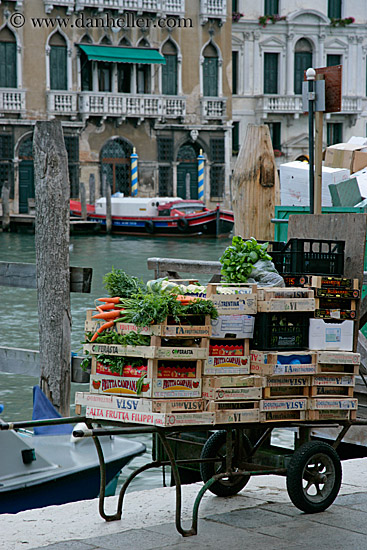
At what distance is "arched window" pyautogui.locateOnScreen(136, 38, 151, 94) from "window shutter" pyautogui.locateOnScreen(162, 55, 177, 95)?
56 cm

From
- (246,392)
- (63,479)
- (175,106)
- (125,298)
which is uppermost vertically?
(175,106)

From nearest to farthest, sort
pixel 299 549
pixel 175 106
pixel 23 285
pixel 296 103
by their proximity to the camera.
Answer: pixel 299 549
pixel 23 285
pixel 175 106
pixel 296 103

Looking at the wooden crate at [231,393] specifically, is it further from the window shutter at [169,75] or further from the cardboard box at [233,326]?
the window shutter at [169,75]

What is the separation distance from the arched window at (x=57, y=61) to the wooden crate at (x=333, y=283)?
1159 inches

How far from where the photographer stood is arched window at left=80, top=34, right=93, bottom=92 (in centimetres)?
3309

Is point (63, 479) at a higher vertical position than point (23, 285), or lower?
lower

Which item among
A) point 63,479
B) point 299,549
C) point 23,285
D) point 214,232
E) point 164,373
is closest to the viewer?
point 299,549

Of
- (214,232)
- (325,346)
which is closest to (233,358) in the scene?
(325,346)

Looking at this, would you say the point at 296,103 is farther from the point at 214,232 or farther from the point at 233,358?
the point at 233,358

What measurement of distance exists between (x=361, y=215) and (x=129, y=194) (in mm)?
29673

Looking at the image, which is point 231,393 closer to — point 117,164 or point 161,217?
point 161,217

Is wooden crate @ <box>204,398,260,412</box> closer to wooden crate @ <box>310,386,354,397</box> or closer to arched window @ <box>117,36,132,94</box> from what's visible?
wooden crate @ <box>310,386,354,397</box>

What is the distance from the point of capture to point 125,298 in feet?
13.7

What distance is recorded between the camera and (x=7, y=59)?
31.7 m
